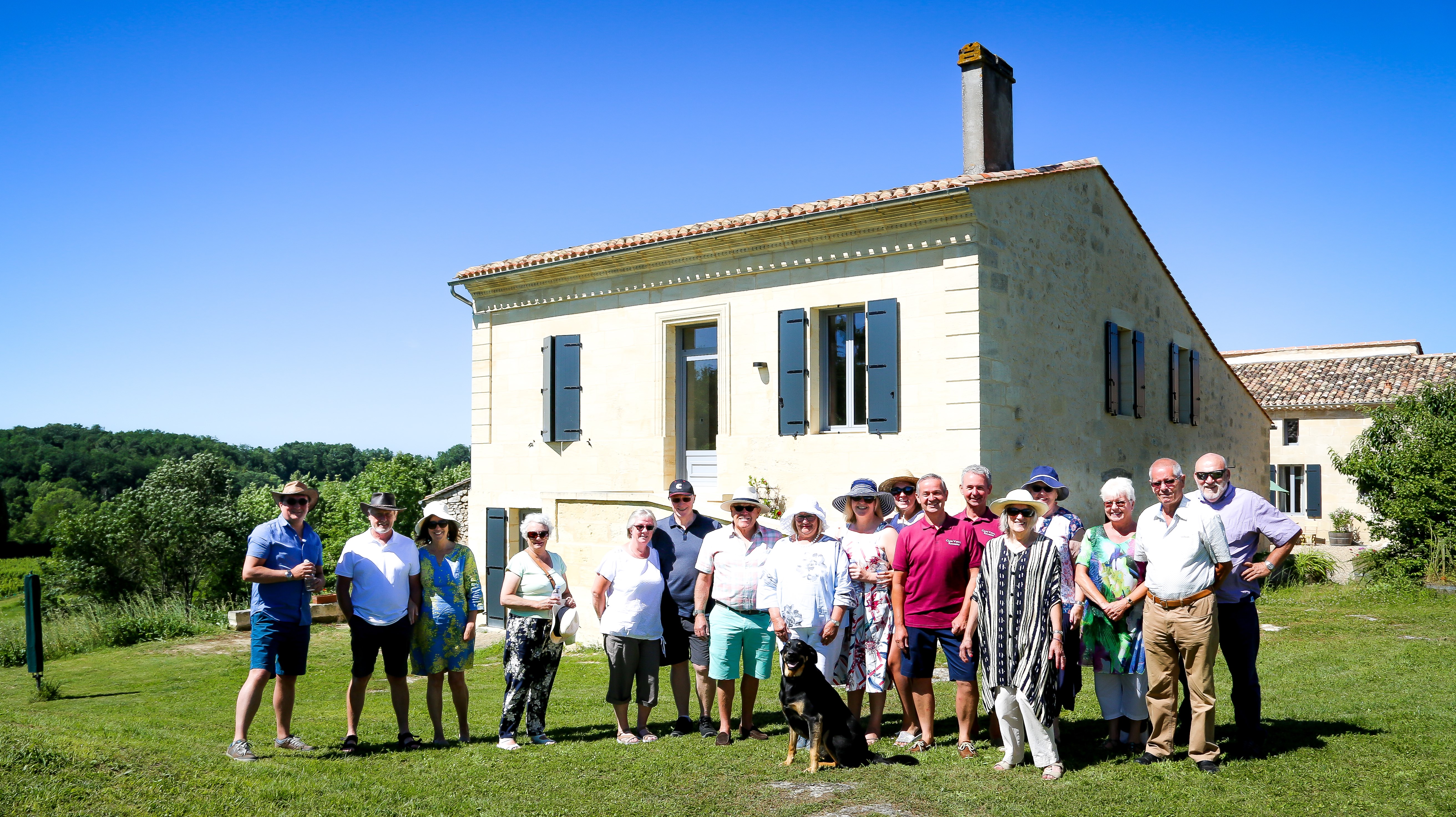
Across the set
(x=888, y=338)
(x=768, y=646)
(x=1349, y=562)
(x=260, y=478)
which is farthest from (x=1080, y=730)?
(x=260, y=478)

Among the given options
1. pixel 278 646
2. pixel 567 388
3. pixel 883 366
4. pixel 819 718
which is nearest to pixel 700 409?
pixel 567 388

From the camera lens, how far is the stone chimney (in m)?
12.3

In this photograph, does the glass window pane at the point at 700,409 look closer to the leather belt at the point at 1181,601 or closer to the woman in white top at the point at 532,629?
the woman in white top at the point at 532,629

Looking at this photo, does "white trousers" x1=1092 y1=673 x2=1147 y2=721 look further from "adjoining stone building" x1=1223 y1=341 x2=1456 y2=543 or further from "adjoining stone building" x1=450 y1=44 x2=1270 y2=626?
"adjoining stone building" x1=1223 y1=341 x2=1456 y2=543

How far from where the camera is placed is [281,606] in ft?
19.1

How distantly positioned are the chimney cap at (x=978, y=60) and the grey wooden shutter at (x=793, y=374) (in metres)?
4.14

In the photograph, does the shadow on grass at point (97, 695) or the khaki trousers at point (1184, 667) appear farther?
the shadow on grass at point (97, 695)

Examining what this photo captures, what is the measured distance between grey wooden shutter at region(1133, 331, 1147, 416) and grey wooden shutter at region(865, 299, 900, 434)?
480 cm

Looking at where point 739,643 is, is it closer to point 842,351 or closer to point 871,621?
point 871,621

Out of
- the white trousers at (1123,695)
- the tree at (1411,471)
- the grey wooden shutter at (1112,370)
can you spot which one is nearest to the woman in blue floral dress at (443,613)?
the white trousers at (1123,695)

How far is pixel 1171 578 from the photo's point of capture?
16.5 ft

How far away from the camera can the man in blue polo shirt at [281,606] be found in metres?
5.72

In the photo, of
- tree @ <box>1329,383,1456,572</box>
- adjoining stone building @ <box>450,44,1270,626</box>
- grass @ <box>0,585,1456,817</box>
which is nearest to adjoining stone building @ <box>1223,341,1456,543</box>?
tree @ <box>1329,383,1456,572</box>

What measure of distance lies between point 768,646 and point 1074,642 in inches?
73.3
